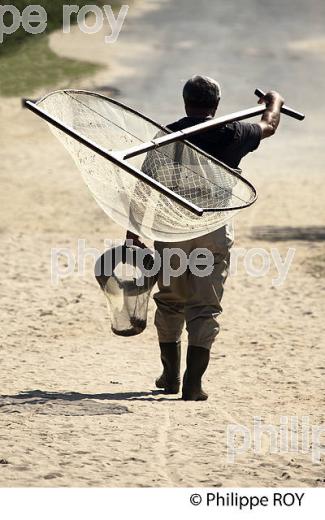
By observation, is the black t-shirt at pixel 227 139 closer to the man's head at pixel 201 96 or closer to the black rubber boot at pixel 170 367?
the man's head at pixel 201 96

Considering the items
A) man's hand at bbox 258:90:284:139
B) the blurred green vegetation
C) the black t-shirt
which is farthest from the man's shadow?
the blurred green vegetation

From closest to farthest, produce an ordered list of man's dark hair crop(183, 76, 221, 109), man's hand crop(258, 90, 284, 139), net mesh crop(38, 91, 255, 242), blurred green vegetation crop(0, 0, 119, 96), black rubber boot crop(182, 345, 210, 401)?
net mesh crop(38, 91, 255, 242), man's dark hair crop(183, 76, 221, 109), man's hand crop(258, 90, 284, 139), black rubber boot crop(182, 345, 210, 401), blurred green vegetation crop(0, 0, 119, 96)

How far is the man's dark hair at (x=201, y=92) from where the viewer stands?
580 centimetres

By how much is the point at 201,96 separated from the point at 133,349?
2155 millimetres

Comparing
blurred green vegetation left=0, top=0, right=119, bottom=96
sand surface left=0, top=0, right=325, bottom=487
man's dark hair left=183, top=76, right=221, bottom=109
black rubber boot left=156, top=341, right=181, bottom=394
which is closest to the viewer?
sand surface left=0, top=0, right=325, bottom=487

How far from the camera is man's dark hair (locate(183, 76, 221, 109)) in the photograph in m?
5.80

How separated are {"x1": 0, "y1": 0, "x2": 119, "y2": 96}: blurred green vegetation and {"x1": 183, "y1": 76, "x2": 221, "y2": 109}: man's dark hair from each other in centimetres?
1251

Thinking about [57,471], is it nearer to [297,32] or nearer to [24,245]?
[24,245]

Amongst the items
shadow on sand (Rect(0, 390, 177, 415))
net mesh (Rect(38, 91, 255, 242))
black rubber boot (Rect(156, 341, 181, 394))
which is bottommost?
shadow on sand (Rect(0, 390, 177, 415))

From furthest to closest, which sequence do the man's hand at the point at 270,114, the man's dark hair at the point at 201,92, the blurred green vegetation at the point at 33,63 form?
the blurred green vegetation at the point at 33,63 < the man's hand at the point at 270,114 < the man's dark hair at the point at 201,92

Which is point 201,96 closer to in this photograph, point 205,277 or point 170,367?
point 205,277

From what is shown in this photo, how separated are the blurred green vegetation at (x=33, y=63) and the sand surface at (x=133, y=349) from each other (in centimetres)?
89

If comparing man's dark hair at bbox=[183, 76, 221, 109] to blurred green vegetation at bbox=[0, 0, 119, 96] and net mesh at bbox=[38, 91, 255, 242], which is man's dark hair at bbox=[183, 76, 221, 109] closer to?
net mesh at bbox=[38, 91, 255, 242]

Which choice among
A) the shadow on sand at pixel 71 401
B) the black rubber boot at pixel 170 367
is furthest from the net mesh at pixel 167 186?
the shadow on sand at pixel 71 401
